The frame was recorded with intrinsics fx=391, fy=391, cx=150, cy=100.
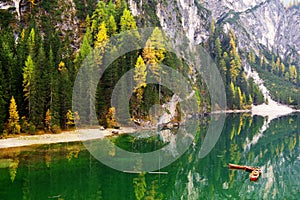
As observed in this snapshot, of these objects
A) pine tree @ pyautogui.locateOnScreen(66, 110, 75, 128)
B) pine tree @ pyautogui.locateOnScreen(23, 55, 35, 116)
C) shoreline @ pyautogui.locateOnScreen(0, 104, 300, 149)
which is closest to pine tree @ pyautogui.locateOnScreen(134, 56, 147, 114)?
shoreline @ pyautogui.locateOnScreen(0, 104, 300, 149)

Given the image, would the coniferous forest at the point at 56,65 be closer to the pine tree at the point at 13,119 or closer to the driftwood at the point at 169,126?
the pine tree at the point at 13,119

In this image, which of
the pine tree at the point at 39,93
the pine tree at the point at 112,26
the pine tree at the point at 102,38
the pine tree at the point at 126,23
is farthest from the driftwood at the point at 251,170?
the pine tree at the point at 112,26

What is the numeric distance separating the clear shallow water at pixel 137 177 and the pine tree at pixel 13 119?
262 inches

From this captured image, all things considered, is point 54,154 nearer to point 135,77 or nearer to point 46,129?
point 46,129

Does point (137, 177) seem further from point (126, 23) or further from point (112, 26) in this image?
point (126, 23)

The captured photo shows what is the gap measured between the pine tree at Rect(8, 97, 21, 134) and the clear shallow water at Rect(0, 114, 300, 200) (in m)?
6.67

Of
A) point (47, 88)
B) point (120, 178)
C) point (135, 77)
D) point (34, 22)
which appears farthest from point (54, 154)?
point (34, 22)

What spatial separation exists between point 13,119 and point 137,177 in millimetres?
27876

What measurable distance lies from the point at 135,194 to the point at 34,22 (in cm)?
5940

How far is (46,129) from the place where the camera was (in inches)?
2579

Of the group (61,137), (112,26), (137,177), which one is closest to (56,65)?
(61,137)

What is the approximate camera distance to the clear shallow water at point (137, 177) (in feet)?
119

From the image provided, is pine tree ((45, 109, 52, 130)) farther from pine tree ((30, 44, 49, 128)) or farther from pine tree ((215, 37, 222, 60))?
pine tree ((215, 37, 222, 60))

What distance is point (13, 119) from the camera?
6053 centimetres
